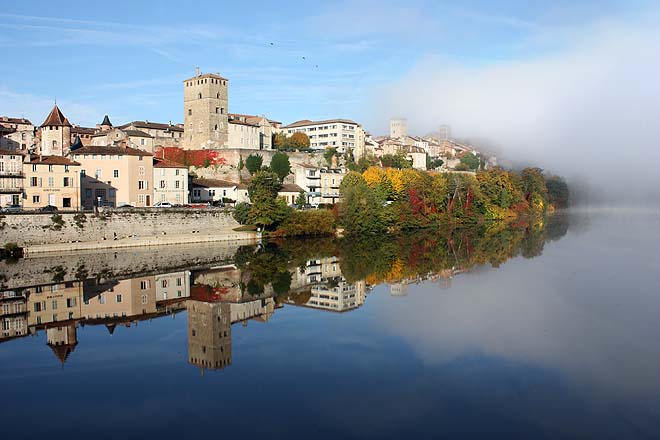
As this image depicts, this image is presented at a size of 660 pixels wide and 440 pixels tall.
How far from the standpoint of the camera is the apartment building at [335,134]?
57.7 metres

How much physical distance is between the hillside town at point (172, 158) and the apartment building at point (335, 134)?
0.09 m

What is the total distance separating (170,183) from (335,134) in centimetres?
2544

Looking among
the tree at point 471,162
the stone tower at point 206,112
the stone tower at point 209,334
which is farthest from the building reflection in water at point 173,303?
the tree at point 471,162

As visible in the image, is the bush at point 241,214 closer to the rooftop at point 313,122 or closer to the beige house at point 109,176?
the beige house at point 109,176

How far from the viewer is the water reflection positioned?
14477mm

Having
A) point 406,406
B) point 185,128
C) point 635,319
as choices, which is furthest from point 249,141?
point 406,406

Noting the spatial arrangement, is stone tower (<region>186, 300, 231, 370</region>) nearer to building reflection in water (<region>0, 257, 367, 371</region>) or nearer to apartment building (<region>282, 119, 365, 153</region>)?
building reflection in water (<region>0, 257, 367, 371</region>)

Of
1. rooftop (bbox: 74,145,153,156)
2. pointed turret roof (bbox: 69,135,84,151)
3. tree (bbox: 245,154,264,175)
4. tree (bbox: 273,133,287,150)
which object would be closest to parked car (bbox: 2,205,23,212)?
rooftop (bbox: 74,145,153,156)

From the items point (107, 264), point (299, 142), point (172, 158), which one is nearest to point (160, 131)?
point (172, 158)

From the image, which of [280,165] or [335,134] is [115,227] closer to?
[280,165]

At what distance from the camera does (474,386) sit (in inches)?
408

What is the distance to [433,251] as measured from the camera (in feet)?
96.0

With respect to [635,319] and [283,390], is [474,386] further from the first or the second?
[635,319]

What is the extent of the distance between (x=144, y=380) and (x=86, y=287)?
9.28 metres
